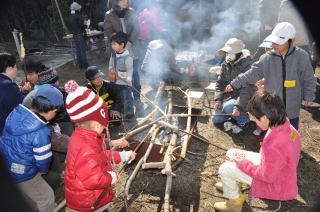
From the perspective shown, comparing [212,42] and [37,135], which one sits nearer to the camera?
[37,135]

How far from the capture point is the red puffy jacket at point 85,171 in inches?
104

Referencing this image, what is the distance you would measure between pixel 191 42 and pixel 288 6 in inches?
230

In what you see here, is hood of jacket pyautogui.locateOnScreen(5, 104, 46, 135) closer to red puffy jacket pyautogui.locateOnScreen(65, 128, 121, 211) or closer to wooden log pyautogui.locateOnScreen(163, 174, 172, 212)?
red puffy jacket pyautogui.locateOnScreen(65, 128, 121, 211)

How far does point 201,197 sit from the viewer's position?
4121 mm

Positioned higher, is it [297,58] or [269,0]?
[269,0]

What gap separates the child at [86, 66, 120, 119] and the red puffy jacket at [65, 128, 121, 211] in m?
3.04

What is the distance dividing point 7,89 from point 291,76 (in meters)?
4.70

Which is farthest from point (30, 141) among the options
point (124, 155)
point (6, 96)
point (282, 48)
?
point (282, 48)

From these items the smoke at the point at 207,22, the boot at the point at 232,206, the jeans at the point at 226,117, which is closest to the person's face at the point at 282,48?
the jeans at the point at 226,117

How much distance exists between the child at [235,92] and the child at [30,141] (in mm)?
3696

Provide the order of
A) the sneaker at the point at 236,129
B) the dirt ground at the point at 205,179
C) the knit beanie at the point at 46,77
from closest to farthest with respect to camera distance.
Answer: the dirt ground at the point at 205,179 < the knit beanie at the point at 46,77 < the sneaker at the point at 236,129

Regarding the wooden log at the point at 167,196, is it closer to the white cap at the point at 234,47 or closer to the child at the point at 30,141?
the child at the point at 30,141

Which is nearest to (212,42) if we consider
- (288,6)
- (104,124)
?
(288,6)

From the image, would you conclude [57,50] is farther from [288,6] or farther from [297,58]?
[297,58]
